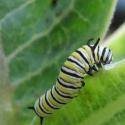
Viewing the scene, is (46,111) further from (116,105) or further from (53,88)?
(116,105)

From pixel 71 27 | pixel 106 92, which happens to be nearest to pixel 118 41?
pixel 71 27

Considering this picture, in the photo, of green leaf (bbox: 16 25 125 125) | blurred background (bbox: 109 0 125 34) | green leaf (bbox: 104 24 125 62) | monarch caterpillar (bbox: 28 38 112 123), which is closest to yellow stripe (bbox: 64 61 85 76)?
monarch caterpillar (bbox: 28 38 112 123)

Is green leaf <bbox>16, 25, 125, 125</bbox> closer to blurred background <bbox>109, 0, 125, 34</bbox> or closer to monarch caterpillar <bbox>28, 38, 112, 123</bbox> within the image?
monarch caterpillar <bbox>28, 38, 112, 123</bbox>

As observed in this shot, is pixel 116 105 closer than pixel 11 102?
Yes

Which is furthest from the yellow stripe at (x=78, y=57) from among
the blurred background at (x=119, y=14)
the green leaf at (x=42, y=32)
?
the blurred background at (x=119, y=14)

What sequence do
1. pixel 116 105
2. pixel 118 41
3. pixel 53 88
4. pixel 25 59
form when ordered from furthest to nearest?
1. pixel 118 41
2. pixel 25 59
3. pixel 53 88
4. pixel 116 105

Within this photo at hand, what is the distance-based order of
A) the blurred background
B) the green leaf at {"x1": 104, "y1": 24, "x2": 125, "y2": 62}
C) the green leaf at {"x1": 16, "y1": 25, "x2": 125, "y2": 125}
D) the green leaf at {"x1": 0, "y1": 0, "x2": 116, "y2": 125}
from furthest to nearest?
the blurred background → the green leaf at {"x1": 104, "y1": 24, "x2": 125, "y2": 62} → the green leaf at {"x1": 0, "y1": 0, "x2": 116, "y2": 125} → the green leaf at {"x1": 16, "y1": 25, "x2": 125, "y2": 125}

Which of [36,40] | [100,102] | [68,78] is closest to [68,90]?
[68,78]

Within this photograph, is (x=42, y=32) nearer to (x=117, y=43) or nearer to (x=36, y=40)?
(x=36, y=40)
